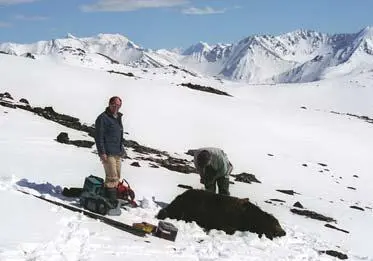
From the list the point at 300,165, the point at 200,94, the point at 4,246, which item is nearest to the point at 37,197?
the point at 4,246

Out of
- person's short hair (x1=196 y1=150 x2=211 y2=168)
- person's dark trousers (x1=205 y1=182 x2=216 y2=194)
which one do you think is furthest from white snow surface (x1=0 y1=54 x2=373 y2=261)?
person's short hair (x1=196 y1=150 x2=211 y2=168)

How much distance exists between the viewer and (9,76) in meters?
51.5

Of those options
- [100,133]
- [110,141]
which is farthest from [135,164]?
[100,133]

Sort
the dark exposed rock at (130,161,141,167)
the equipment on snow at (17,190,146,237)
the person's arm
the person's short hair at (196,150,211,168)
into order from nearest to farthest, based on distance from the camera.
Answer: the equipment on snow at (17,190,146,237), the person's arm, the person's short hair at (196,150,211,168), the dark exposed rock at (130,161,141,167)

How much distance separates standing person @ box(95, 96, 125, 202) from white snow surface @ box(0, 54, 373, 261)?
34.1 inches

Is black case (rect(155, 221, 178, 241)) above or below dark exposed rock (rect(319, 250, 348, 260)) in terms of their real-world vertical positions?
above

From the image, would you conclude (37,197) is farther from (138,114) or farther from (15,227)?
(138,114)

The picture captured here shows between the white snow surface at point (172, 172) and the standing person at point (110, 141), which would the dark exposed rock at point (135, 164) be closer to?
the white snow surface at point (172, 172)

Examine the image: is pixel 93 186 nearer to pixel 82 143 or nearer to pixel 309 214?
pixel 309 214

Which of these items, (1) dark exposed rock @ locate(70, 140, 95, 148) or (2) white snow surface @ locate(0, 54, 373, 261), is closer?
(2) white snow surface @ locate(0, 54, 373, 261)

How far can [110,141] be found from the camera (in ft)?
45.7

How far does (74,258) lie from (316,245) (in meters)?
7.50

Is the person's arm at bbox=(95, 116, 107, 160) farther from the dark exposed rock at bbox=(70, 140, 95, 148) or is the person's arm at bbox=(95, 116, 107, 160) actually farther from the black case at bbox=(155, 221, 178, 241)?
the dark exposed rock at bbox=(70, 140, 95, 148)

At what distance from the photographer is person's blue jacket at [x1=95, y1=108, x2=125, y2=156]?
45.1 ft
